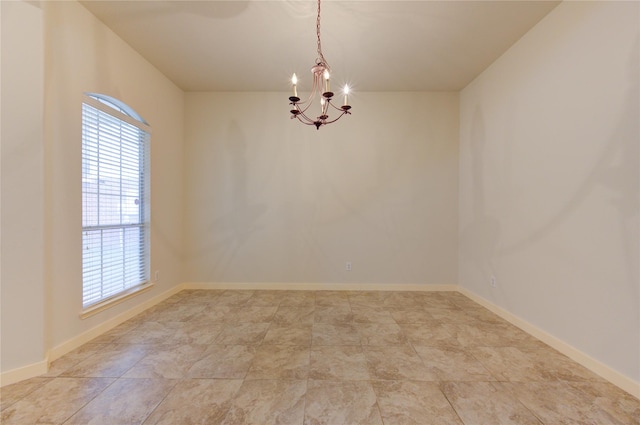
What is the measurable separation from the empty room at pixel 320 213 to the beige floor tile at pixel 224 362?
2 centimetres

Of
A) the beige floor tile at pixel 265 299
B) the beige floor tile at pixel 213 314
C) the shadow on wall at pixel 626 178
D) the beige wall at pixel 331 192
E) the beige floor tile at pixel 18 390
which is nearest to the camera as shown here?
the beige floor tile at pixel 18 390

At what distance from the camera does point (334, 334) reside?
262cm

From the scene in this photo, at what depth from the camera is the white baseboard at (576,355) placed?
5.93ft

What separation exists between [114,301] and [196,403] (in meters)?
1.80

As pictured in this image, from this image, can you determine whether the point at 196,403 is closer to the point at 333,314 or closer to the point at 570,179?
the point at 333,314

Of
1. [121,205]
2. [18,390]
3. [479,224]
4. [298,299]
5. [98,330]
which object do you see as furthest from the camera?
[298,299]

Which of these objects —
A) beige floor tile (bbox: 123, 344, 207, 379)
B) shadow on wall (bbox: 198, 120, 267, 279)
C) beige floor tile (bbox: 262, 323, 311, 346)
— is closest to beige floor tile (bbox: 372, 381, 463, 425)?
beige floor tile (bbox: 262, 323, 311, 346)

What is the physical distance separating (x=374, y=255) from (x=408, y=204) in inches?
38.6

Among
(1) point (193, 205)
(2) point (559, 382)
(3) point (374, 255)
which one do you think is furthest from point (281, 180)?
(2) point (559, 382)

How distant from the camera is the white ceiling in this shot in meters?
2.38

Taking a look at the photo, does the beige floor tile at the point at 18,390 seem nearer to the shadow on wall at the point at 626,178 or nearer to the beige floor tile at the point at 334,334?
the beige floor tile at the point at 334,334

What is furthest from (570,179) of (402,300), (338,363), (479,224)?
(338,363)

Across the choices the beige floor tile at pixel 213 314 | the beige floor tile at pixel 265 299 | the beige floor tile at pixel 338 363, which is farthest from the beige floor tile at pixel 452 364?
the beige floor tile at pixel 213 314

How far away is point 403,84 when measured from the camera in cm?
384
